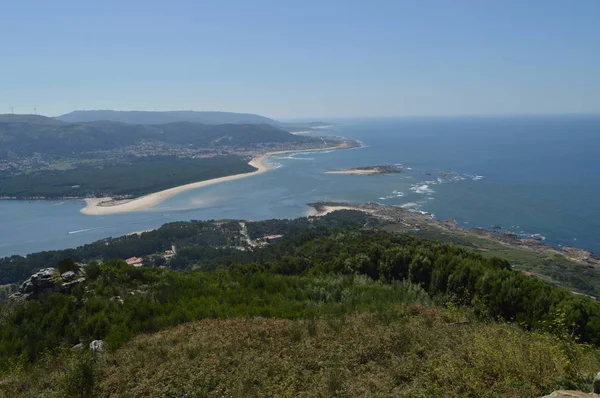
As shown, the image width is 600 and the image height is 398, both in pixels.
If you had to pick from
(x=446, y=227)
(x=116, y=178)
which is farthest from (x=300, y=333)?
(x=116, y=178)

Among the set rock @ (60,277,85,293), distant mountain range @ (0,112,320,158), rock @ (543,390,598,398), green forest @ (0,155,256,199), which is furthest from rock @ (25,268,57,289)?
distant mountain range @ (0,112,320,158)

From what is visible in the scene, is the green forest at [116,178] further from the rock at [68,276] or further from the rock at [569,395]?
Answer: the rock at [569,395]

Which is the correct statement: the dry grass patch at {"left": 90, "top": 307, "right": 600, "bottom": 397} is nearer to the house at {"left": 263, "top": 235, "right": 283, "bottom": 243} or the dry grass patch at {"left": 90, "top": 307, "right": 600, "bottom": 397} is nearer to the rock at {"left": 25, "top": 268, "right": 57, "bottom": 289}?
the rock at {"left": 25, "top": 268, "right": 57, "bottom": 289}

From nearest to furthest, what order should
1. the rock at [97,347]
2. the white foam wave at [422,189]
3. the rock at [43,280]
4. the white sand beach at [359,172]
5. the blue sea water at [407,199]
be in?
the rock at [97,347], the rock at [43,280], the blue sea water at [407,199], the white foam wave at [422,189], the white sand beach at [359,172]

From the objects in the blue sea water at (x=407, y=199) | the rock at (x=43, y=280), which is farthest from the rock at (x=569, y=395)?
the blue sea water at (x=407, y=199)

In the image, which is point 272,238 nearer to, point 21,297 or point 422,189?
point 21,297

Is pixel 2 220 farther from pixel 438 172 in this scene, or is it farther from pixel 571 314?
pixel 438 172

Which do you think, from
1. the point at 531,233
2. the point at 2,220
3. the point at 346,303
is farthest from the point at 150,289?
the point at 2,220
